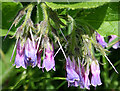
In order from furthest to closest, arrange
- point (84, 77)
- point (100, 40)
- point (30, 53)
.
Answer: point (100, 40) → point (84, 77) → point (30, 53)

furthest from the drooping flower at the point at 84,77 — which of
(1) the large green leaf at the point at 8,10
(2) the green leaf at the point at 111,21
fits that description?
(1) the large green leaf at the point at 8,10

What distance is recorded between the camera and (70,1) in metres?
1.38

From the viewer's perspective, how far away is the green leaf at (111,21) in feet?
4.95

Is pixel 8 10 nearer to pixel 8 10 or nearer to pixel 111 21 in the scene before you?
pixel 8 10

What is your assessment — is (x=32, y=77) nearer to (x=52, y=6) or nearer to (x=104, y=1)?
(x=52, y=6)

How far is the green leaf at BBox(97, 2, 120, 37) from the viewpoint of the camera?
1.51 meters

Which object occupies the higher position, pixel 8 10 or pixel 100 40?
pixel 8 10

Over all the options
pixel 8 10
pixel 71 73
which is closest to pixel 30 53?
pixel 71 73

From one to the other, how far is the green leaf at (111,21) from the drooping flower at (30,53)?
51 centimetres

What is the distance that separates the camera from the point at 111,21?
154 centimetres

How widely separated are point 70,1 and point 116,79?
0.89 meters

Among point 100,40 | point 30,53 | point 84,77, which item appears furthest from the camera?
point 100,40

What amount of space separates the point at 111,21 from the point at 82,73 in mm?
433

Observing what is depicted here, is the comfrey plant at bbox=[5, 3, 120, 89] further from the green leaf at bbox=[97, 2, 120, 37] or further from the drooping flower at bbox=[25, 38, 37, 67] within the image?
the green leaf at bbox=[97, 2, 120, 37]
